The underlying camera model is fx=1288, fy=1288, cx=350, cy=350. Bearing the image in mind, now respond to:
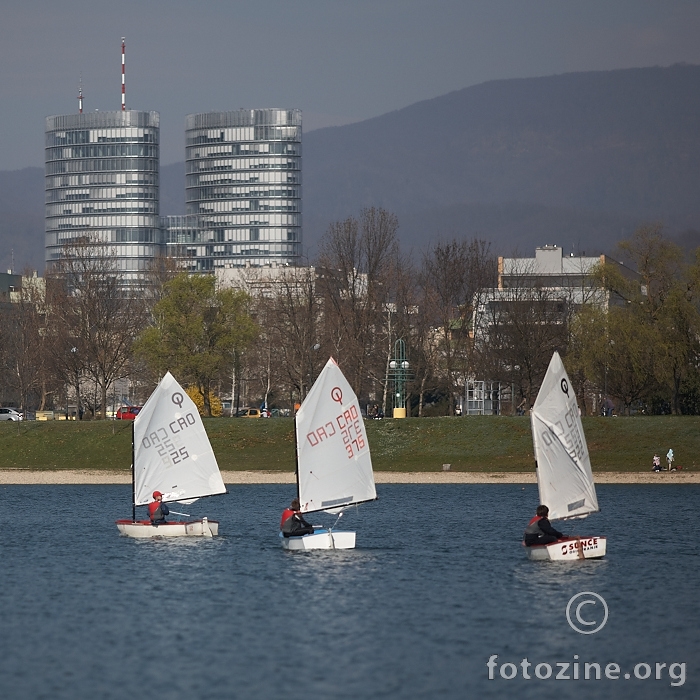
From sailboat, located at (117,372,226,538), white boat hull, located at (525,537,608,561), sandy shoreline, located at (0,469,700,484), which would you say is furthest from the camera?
sandy shoreline, located at (0,469,700,484)

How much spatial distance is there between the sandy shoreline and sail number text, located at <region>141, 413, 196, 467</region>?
3069cm

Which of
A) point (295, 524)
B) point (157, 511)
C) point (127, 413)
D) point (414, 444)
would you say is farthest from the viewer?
point (127, 413)

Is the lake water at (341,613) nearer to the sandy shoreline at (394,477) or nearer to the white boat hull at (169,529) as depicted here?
the white boat hull at (169,529)

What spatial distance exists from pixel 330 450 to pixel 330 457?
0.81ft

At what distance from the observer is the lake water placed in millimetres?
27297

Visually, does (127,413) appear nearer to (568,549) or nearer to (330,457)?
(330,457)

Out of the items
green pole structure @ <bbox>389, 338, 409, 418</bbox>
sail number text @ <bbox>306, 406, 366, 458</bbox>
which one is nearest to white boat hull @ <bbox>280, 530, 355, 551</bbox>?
sail number text @ <bbox>306, 406, 366, 458</bbox>

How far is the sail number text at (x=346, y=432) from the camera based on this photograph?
4541 cm

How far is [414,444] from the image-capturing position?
8869 cm

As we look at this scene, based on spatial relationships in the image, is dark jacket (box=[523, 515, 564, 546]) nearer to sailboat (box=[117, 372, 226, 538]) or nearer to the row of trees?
sailboat (box=[117, 372, 226, 538])

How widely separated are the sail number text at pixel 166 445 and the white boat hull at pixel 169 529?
8.20ft

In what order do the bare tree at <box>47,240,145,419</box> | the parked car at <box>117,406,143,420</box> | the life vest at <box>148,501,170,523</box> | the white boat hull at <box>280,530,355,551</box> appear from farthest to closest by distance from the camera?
the parked car at <box>117,406,143,420</box>
the bare tree at <box>47,240,145,419</box>
the life vest at <box>148,501,170,523</box>
the white boat hull at <box>280,530,355,551</box>

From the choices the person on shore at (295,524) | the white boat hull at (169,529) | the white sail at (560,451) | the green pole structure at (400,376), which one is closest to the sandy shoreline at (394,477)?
the green pole structure at (400,376)

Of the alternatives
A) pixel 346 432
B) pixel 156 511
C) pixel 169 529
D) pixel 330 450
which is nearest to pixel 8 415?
pixel 169 529
